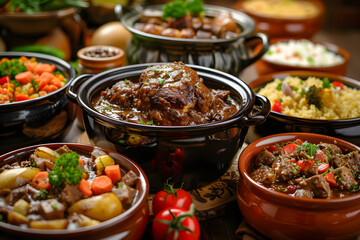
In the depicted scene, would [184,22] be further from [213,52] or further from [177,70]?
[177,70]

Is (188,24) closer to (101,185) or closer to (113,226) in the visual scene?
(101,185)

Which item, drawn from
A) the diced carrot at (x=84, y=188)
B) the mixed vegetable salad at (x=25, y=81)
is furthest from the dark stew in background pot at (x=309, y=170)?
A: the mixed vegetable salad at (x=25, y=81)

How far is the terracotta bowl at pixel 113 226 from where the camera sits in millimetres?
1894

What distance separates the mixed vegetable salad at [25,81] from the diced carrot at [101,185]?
1.30 metres

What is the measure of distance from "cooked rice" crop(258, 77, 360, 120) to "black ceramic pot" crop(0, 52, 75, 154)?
185cm

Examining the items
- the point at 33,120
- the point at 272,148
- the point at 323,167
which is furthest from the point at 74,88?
the point at 323,167

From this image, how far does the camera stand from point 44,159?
242 centimetres

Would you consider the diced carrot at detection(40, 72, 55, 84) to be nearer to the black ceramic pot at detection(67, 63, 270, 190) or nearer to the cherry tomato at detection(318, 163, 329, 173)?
the black ceramic pot at detection(67, 63, 270, 190)

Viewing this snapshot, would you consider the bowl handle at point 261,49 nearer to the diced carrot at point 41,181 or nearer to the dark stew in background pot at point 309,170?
the dark stew in background pot at point 309,170

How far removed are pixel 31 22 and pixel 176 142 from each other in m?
3.37

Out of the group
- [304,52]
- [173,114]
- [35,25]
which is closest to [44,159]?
[173,114]

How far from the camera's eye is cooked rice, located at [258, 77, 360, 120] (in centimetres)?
344

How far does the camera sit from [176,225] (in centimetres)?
218

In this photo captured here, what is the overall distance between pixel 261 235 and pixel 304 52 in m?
3.62
